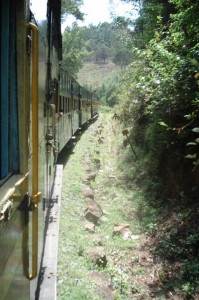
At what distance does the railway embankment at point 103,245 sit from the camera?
4961mm

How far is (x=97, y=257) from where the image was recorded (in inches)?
225

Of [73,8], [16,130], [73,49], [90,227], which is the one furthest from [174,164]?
[73,49]

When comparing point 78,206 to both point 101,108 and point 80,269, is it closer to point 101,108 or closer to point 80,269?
point 80,269

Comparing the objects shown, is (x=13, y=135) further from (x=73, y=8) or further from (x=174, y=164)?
(x=73, y=8)

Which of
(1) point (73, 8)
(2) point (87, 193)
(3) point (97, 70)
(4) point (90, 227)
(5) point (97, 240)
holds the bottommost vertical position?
(5) point (97, 240)

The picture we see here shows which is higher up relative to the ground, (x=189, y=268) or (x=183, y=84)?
(x=183, y=84)

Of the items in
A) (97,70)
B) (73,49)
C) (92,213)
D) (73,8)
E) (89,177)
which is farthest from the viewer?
(97,70)

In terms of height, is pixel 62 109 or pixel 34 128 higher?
pixel 62 109

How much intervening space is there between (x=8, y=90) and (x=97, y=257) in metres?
4.47

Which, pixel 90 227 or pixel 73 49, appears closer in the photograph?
pixel 90 227

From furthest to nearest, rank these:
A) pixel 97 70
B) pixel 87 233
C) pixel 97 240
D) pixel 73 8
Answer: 1. pixel 97 70
2. pixel 73 8
3. pixel 87 233
4. pixel 97 240

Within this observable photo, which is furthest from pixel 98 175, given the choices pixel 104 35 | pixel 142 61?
pixel 104 35

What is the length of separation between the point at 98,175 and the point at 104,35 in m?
118

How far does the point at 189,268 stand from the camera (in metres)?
5.02
